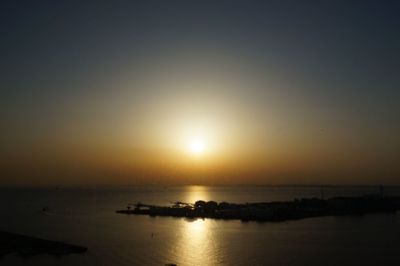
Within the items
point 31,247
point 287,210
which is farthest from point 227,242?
point 287,210

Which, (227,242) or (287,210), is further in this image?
(287,210)

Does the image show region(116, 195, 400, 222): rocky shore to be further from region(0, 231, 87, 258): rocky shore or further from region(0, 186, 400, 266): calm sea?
region(0, 231, 87, 258): rocky shore

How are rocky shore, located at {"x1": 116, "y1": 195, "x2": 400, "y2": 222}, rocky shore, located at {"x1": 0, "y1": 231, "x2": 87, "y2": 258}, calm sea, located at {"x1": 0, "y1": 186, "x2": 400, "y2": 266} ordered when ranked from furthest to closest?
rocky shore, located at {"x1": 116, "y1": 195, "x2": 400, "y2": 222}
rocky shore, located at {"x1": 0, "y1": 231, "x2": 87, "y2": 258}
calm sea, located at {"x1": 0, "y1": 186, "x2": 400, "y2": 266}

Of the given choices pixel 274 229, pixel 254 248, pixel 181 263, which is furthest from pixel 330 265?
pixel 274 229

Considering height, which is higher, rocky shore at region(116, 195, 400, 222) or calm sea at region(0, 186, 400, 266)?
rocky shore at region(116, 195, 400, 222)

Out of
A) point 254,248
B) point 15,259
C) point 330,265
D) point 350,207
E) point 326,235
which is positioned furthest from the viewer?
point 350,207

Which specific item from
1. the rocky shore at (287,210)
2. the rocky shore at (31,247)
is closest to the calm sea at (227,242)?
the rocky shore at (31,247)

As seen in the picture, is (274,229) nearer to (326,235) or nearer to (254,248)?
(326,235)

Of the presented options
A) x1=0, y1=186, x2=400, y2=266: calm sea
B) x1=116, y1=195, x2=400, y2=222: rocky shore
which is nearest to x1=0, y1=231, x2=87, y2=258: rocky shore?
x1=0, y1=186, x2=400, y2=266: calm sea

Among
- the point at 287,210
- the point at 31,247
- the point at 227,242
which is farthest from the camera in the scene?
the point at 287,210

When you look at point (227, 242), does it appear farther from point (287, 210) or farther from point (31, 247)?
point (287, 210)

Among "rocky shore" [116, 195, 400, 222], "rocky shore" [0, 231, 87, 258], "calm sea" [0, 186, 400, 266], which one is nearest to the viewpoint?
"calm sea" [0, 186, 400, 266]
